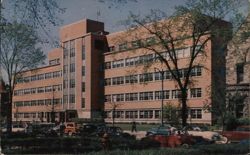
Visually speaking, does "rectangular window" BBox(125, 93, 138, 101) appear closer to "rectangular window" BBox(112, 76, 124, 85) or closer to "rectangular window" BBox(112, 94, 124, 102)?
"rectangular window" BBox(112, 94, 124, 102)

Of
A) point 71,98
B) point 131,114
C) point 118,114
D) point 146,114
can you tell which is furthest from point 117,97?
point 146,114

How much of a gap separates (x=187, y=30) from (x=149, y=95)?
35599 millimetres

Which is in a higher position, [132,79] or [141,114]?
[132,79]

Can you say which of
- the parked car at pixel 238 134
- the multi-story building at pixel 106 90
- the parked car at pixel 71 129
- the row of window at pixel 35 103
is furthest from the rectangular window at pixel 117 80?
the parked car at pixel 238 134

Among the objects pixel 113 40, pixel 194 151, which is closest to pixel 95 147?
pixel 194 151

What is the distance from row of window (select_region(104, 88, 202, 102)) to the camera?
54850 mm

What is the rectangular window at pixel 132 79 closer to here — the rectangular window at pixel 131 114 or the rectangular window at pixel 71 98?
the rectangular window at pixel 131 114

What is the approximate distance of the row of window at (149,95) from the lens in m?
54.8

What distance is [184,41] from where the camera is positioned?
89.9 ft

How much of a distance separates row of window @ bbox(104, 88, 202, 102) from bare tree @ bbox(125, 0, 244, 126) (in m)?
24.9

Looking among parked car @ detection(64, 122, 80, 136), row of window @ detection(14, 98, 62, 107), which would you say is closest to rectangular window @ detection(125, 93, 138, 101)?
row of window @ detection(14, 98, 62, 107)

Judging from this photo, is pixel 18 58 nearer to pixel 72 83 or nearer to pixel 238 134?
pixel 238 134

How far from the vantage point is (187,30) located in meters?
26.8

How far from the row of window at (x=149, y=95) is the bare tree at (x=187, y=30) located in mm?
24949
